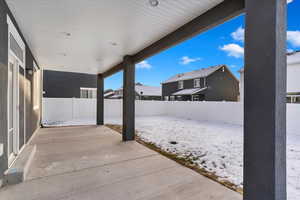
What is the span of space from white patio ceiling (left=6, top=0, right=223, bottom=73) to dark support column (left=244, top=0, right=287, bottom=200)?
106 cm

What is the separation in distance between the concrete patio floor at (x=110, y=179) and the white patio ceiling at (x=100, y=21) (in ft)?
8.63

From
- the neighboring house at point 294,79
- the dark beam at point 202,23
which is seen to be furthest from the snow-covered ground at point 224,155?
the neighboring house at point 294,79

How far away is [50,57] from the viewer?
504 cm

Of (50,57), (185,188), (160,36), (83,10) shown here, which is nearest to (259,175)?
(185,188)

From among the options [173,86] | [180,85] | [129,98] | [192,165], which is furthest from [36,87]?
[173,86]

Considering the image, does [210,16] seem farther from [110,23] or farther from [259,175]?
[259,175]

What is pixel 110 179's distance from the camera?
232 cm

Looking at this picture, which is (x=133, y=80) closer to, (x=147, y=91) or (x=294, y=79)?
(x=294, y=79)

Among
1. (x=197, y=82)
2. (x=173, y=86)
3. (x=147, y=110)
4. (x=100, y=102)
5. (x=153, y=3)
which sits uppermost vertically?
(x=197, y=82)

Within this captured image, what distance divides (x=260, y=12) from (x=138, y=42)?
2631mm

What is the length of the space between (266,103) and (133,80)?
3.72 meters

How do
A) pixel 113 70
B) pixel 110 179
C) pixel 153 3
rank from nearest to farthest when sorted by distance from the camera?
1. pixel 153 3
2. pixel 110 179
3. pixel 113 70

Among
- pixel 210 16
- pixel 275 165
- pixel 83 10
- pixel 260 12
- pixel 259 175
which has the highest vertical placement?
pixel 83 10

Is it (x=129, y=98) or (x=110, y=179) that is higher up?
(x=129, y=98)
